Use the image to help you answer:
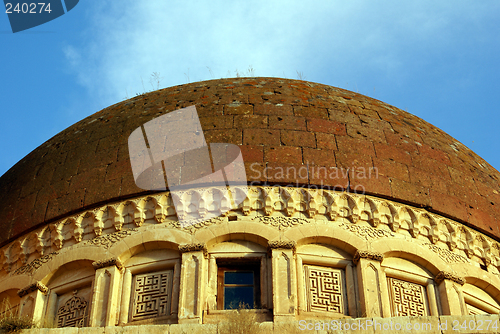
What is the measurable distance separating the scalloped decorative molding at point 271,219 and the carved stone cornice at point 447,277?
0.29m

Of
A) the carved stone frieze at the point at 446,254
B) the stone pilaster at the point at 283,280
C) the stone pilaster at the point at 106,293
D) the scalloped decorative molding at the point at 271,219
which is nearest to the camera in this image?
the stone pilaster at the point at 283,280

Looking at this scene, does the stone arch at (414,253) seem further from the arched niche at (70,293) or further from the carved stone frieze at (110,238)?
the arched niche at (70,293)

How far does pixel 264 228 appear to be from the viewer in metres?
9.46

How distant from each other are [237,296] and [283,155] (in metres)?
2.13

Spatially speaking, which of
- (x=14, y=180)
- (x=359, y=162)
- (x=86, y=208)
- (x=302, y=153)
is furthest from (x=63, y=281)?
(x=359, y=162)

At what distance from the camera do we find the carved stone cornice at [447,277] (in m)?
9.55

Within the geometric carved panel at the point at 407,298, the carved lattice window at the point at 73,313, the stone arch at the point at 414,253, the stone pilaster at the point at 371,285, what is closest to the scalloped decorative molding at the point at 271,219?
the stone arch at the point at 414,253

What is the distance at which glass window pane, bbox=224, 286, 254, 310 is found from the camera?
29.9 feet

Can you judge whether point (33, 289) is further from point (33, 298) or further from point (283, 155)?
point (283, 155)

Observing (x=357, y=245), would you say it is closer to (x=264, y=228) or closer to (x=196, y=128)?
(x=264, y=228)

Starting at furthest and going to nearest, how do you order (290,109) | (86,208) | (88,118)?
(88,118), (290,109), (86,208)

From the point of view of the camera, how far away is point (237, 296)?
9.20 metres

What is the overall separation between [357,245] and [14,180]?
5.72 metres

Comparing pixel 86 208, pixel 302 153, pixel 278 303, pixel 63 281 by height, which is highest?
pixel 302 153
